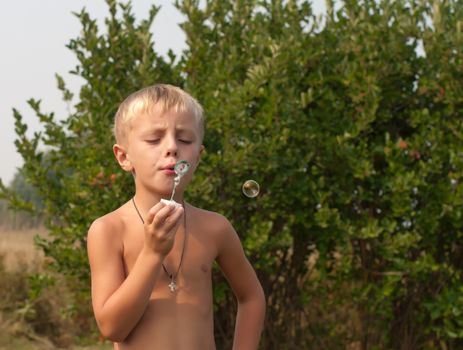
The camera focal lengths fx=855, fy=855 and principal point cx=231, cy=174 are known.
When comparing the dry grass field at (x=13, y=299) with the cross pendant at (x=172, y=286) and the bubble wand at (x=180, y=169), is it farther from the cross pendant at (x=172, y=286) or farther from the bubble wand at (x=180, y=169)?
the bubble wand at (x=180, y=169)

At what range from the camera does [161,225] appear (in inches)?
89.3

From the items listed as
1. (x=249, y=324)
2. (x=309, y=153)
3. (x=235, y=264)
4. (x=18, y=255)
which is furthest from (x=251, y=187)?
(x=18, y=255)

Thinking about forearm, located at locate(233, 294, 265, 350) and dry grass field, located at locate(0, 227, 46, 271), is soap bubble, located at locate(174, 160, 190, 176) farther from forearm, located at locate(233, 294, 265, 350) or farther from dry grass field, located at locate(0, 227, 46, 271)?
dry grass field, located at locate(0, 227, 46, 271)

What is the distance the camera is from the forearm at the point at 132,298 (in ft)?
7.55

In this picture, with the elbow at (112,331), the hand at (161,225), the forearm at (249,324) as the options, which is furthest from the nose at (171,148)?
the forearm at (249,324)

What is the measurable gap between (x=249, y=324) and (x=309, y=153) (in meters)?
3.13

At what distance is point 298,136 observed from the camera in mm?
5766

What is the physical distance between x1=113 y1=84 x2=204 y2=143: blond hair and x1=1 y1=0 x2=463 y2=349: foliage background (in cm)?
283

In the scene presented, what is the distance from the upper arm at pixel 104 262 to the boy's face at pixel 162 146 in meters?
0.18

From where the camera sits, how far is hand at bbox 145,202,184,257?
88.7 inches

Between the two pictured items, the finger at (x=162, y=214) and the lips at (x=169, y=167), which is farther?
the lips at (x=169, y=167)

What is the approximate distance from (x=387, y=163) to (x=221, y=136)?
132 cm

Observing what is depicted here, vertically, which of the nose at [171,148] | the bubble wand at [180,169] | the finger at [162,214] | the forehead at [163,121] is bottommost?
the finger at [162,214]

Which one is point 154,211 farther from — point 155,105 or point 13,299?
point 13,299
